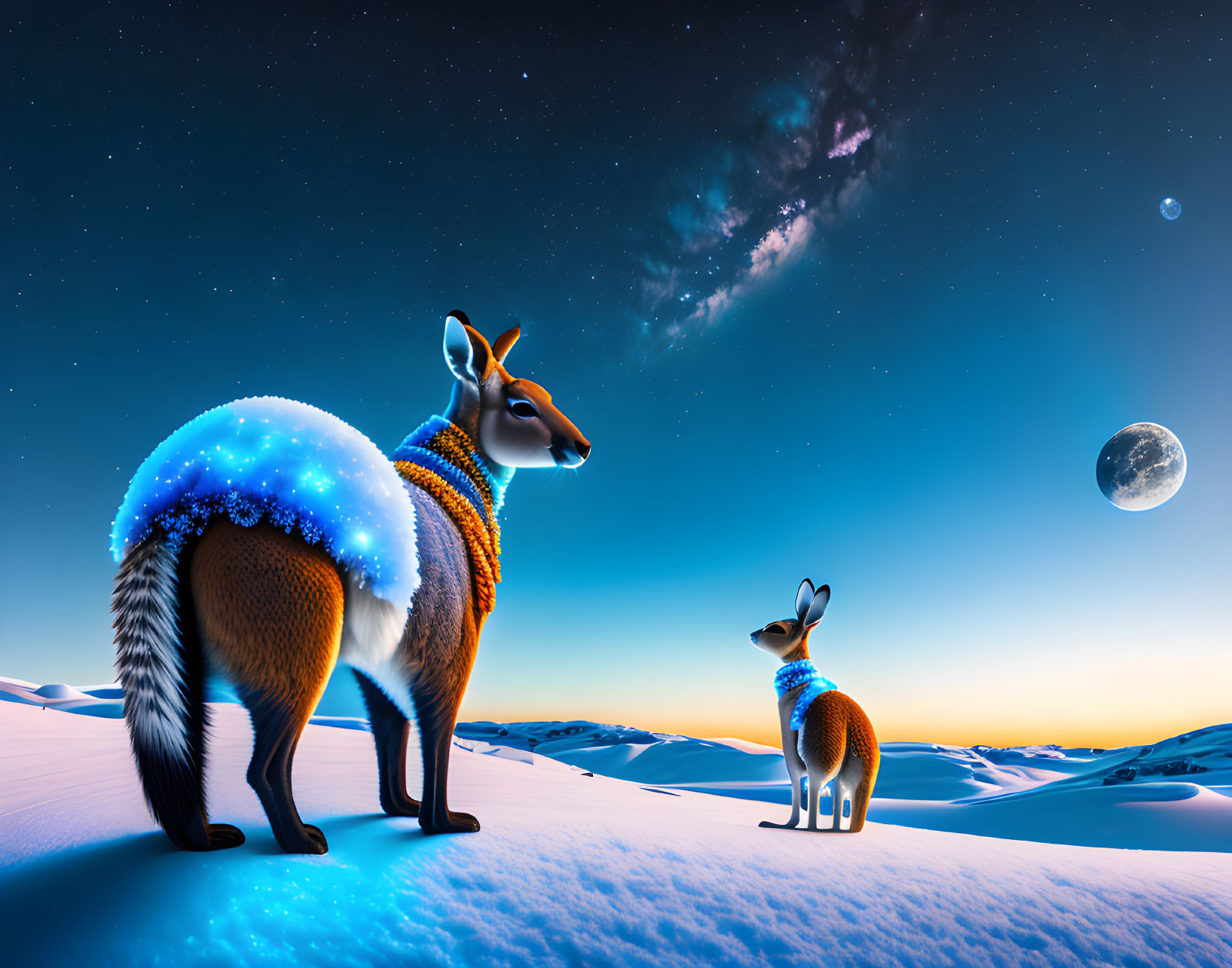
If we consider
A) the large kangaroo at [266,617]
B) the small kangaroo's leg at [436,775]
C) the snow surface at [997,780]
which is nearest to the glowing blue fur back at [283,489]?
the large kangaroo at [266,617]

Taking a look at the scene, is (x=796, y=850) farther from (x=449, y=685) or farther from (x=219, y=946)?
(x=219, y=946)

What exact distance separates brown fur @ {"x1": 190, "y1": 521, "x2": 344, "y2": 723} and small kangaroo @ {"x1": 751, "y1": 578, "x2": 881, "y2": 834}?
2583mm

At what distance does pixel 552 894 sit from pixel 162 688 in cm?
129

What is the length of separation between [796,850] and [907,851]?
573 millimetres

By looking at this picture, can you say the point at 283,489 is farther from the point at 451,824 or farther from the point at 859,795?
the point at 859,795

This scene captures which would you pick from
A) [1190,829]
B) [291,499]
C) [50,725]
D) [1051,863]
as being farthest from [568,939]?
[1190,829]

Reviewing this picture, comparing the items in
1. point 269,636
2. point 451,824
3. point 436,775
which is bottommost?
point 451,824

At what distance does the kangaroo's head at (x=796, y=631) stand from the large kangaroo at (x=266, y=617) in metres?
2.39

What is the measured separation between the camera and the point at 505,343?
323 cm

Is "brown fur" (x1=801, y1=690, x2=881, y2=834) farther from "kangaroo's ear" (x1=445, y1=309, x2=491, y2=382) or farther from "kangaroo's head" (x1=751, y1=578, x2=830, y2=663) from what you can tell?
"kangaroo's ear" (x1=445, y1=309, x2=491, y2=382)

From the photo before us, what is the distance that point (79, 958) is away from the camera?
1.41m

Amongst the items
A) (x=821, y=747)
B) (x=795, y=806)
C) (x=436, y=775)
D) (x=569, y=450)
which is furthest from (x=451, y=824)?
(x=795, y=806)

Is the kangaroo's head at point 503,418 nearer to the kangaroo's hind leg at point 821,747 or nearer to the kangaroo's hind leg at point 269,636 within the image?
the kangaroo's hind leg at point 269,636

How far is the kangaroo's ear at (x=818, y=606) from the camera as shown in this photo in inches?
160
